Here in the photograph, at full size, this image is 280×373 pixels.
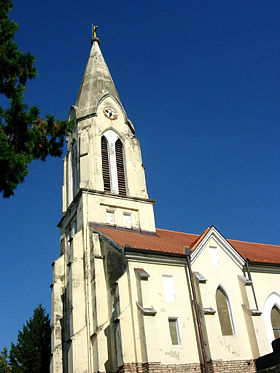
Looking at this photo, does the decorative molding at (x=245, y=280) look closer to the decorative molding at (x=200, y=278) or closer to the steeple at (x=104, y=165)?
the decorative molding at (x=200, y=278)

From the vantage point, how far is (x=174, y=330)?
19.3 metres

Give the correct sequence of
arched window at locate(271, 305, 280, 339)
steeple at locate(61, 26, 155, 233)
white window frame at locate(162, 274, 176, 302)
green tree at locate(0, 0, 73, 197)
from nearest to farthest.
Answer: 1. green tree at locate(0, 0, 73, 197)
2. white window frame at locate(162, 274, 176, 302)
3. arched window at locate(271, 305, 280, 339)
4. steeple at locate(61, 26, 155, 233)

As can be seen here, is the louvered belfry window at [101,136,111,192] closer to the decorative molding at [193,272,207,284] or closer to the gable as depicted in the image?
the gable

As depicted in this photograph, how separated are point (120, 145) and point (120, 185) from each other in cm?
369

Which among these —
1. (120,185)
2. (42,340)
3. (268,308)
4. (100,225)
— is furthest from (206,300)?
(42,340)

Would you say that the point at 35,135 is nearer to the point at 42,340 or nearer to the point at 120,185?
the point at 120,185

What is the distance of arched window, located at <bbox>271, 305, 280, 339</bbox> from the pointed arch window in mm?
11650

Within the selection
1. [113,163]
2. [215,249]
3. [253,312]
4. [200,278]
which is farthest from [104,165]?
[253,312]

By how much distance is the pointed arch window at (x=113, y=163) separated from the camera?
2753cm

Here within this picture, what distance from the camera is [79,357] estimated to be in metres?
19.9

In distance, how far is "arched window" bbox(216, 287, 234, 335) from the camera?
20281mm

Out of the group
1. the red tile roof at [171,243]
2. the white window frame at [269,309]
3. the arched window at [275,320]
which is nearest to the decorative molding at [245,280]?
the red tile roof at [171,243]

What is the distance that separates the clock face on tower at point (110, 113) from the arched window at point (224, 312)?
15.4 meters

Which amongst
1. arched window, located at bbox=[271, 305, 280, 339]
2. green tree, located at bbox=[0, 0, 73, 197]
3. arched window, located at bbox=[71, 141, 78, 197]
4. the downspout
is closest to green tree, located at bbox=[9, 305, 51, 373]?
arched window, located at bbox=[71, 141, 78, 197]
